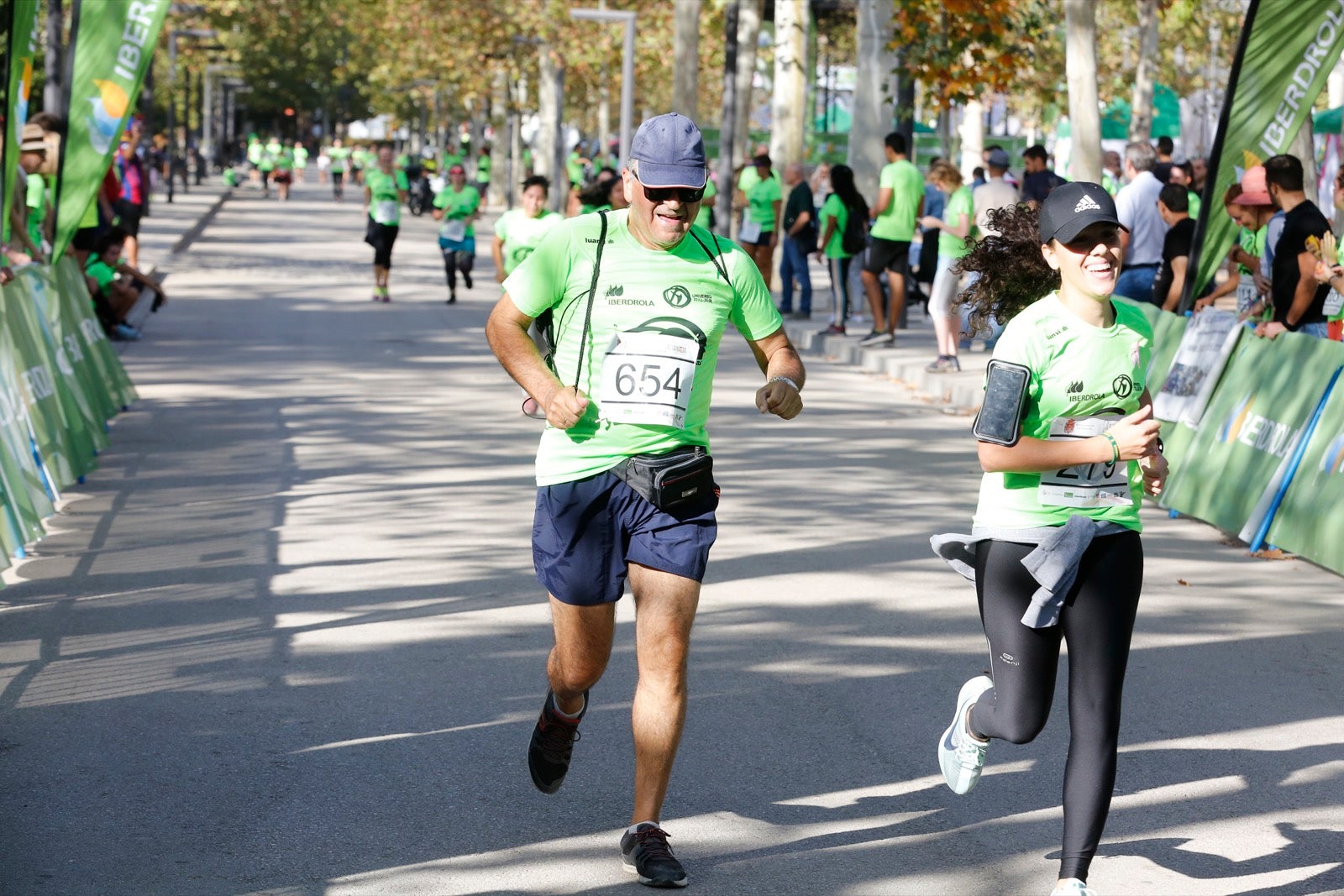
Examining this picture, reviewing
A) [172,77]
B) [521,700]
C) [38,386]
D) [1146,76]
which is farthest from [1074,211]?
[172,77]

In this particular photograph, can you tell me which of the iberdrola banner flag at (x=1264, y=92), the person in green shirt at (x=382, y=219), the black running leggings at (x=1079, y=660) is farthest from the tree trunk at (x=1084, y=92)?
the black running leggings at (x=1079, y=660)

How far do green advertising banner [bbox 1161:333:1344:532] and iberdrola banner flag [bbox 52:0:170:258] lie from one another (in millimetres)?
7887

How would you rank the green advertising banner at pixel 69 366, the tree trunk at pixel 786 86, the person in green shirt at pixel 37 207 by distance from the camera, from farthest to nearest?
1. the tree trunk at pixel 786 86
2. the person in green shirt at pixel 37 207
3. the green advertising banner at pixel 69 366

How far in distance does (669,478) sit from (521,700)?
1.94 metres

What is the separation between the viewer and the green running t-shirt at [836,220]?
2041 centimetres

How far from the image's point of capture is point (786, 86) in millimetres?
31906

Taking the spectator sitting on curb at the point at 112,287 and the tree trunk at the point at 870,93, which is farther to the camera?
the tree trunk at the point at 870,93

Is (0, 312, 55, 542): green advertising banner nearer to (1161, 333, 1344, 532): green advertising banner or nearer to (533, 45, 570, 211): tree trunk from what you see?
(1161, 333, 1344, 532): green advertising banner

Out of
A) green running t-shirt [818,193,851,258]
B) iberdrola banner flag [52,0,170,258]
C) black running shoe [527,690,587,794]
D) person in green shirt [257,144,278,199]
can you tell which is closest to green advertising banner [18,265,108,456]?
iberdrola banner flag [52,0,170,258]

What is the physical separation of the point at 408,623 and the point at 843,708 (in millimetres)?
1985

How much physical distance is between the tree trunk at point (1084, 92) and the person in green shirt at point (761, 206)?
582 cm

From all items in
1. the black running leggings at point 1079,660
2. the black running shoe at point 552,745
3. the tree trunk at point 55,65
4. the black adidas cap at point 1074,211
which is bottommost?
the black running shoe at point 552,745

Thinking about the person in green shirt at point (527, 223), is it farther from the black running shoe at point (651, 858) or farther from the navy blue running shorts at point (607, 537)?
the black running shoe at point (651, 858)

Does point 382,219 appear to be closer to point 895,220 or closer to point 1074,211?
point 895,220
